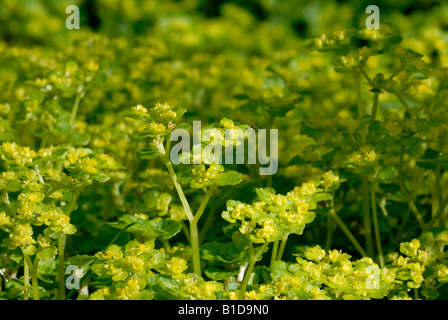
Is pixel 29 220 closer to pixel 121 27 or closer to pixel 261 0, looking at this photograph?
pixel 121 27

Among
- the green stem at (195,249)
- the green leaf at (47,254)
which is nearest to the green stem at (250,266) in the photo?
the green stem at (195,249)

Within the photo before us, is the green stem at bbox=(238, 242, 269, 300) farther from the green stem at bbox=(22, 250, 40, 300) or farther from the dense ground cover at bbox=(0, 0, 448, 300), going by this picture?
the green stem at bbox=(22, 250, 40, 300)

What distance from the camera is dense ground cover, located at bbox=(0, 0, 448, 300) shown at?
1395 millimetres

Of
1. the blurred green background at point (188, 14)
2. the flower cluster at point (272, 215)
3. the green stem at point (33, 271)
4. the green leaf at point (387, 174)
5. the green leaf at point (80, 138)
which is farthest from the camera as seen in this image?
the blurred green background at point (188, 14)

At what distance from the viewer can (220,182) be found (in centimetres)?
140

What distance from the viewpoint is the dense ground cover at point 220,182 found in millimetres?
1395

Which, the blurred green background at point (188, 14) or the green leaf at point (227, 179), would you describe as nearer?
the green leaf at point (227, 179)

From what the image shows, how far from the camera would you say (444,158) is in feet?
5.39

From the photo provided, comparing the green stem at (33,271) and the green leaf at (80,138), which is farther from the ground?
the green leaf at (80,138)

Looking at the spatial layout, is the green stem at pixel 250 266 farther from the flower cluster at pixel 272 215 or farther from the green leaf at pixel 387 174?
the green leaf at pixel 387 174

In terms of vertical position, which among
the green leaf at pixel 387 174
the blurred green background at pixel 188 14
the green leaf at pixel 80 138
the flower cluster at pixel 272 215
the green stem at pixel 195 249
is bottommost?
the green stem at pixel 195 249

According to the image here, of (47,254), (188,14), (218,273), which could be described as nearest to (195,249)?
(218,273)

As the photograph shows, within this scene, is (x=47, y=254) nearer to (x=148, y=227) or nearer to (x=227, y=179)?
(x=148, y=227)
